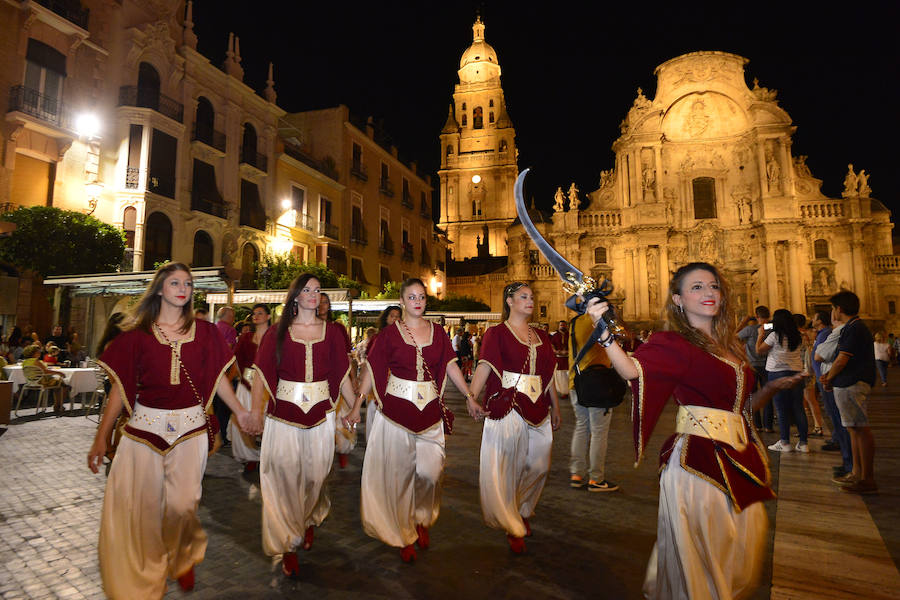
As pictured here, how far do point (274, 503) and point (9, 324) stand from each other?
53.7 ft

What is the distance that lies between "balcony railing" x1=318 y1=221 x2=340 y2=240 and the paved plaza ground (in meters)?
21.9

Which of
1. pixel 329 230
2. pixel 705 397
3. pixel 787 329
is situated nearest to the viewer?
pixel 705 397

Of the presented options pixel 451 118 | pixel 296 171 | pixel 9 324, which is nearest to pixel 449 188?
pixel 451 118

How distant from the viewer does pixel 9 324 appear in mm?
14883

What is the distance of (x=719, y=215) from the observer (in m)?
34.0

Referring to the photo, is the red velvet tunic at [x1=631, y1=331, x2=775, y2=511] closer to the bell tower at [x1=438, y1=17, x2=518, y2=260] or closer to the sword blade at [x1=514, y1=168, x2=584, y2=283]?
the sword blade at [x1=514, y1=168, x2=584, y2=283]

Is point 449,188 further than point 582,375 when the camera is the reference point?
Yes

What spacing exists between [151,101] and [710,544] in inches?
866

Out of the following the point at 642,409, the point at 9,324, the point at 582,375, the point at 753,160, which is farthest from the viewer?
the point at 753,160

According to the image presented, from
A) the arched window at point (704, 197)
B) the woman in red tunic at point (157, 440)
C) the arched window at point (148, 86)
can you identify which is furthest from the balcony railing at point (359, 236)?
the woman in red tunic at point (157, 440)

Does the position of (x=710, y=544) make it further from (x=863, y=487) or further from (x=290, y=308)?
(x=863, y=487)

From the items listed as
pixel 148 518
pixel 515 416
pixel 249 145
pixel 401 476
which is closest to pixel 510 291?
pixel 515 416

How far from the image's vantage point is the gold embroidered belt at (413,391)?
3.88 meters

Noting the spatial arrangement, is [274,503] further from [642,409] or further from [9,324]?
[9,324]
